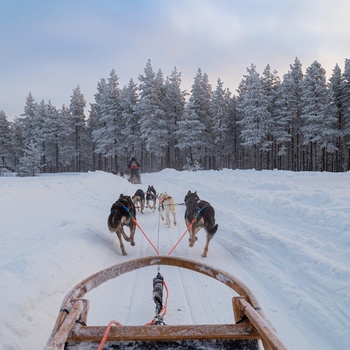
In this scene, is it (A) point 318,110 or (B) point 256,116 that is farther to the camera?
(B) point 256,116

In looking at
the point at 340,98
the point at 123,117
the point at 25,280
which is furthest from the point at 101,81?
the point at 25,280

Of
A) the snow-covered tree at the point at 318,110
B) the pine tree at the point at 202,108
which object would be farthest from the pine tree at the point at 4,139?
the snow-covered tree at the point at 318,110

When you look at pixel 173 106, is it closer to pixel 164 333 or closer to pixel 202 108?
pixel 202 108

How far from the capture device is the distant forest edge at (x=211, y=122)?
36000mm

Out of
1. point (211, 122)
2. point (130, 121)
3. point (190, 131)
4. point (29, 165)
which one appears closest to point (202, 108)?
point (211, 122)

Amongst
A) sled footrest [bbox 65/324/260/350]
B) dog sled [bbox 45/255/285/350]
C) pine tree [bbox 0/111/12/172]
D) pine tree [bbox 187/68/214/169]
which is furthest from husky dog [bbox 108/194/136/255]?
pine tree [bbox 0/111/12/172]

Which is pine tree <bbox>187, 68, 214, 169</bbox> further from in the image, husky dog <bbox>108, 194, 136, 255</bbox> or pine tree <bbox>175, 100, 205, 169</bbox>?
husky dog <bbox>108, 194, 136, 255</bbox>

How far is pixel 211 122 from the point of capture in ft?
146

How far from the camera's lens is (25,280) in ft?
11.8

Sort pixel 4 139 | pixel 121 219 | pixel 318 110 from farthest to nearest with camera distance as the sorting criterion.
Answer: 1. pixel 4 139
2. pixel 318 110
3. pixel 121 219

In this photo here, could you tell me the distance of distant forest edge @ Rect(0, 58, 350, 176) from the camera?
118 feet

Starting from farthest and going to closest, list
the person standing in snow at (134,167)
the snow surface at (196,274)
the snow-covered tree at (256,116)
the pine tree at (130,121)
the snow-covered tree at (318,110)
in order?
the pine tree at (130,121) < the snow-covered tree at (256,116) < the snow-covered tree at (318,110) < the person standing in snow at (134,167) < the snow surface at (196,274)

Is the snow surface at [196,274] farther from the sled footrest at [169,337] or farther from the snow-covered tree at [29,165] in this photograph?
the snow-covered tree at [29,165]

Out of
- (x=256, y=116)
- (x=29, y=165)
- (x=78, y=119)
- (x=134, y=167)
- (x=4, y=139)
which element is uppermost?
(x=78, y=119)
